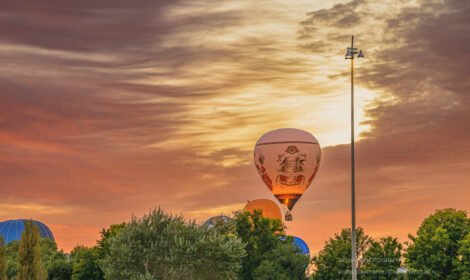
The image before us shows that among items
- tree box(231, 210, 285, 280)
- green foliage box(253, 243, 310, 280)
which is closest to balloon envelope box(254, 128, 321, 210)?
tree box(231, 210, 285, 280)

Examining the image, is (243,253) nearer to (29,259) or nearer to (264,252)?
(29,259)

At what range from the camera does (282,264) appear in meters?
99.4

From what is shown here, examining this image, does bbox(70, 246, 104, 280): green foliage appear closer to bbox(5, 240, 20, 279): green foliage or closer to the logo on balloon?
bbox(5, 240, 20, 279): green foliage

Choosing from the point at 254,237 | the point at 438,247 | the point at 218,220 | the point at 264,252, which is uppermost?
the point at 218,220

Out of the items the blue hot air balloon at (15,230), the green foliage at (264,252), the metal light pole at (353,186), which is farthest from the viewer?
the blue hot air balloon at (15,230)

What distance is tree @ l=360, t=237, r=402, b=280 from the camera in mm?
85000

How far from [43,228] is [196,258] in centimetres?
13456

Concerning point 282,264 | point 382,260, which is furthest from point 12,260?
point 382,260

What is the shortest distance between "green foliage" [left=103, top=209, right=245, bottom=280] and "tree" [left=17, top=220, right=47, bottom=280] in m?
7.91

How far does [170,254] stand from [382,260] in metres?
27.0

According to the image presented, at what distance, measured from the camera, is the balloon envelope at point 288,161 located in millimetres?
99375

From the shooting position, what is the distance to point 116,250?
225 ft

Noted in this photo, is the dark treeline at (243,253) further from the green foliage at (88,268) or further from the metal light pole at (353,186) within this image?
the metal light pole at (353,186)

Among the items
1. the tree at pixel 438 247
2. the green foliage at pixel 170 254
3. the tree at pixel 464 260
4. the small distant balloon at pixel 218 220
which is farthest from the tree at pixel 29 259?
the tree at pixel 464 260
